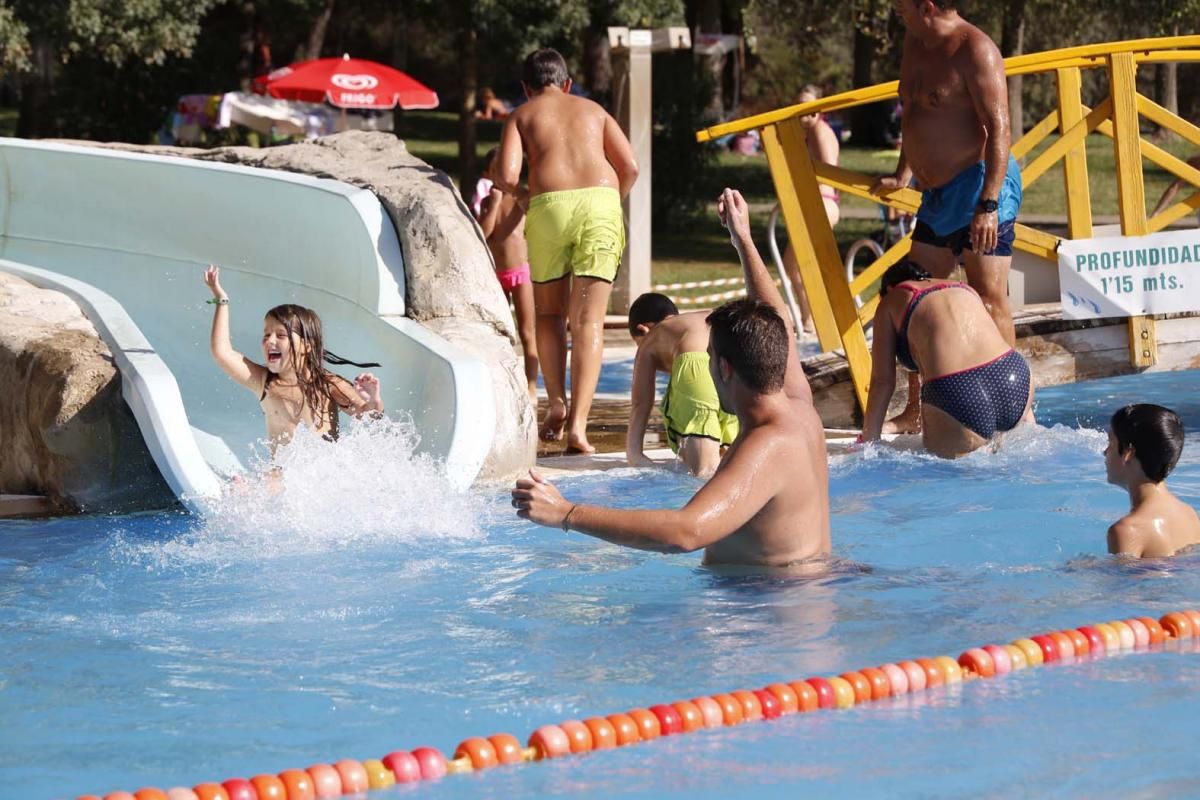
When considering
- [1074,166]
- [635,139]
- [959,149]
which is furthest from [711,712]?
[635,139]

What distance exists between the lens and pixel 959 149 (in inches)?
300

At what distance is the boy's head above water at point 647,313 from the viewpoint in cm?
744

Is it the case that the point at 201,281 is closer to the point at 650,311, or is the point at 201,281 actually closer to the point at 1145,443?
the point at 650,311

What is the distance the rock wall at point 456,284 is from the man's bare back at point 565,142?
1.47ft

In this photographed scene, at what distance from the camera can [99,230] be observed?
1002cm

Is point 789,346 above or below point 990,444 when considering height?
above

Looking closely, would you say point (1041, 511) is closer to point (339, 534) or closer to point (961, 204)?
point (961, 204)

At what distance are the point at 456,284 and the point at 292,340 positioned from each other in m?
1.27

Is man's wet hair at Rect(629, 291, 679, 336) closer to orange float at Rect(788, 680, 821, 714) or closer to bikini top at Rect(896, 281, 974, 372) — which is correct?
bikini top at Rect(896, 281, 974, 372)

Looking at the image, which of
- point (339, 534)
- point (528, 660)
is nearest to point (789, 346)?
point (528, 660)

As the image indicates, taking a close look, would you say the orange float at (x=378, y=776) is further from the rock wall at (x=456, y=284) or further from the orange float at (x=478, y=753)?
the rock wall at (x=456, y=284)

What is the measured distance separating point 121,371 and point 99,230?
3.34m

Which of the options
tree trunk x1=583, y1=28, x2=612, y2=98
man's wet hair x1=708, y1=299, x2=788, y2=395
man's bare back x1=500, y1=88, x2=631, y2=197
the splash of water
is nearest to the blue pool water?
the splash of water

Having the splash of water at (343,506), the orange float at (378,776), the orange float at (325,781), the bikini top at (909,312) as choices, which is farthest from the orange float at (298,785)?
the bikini top at (909,312)
